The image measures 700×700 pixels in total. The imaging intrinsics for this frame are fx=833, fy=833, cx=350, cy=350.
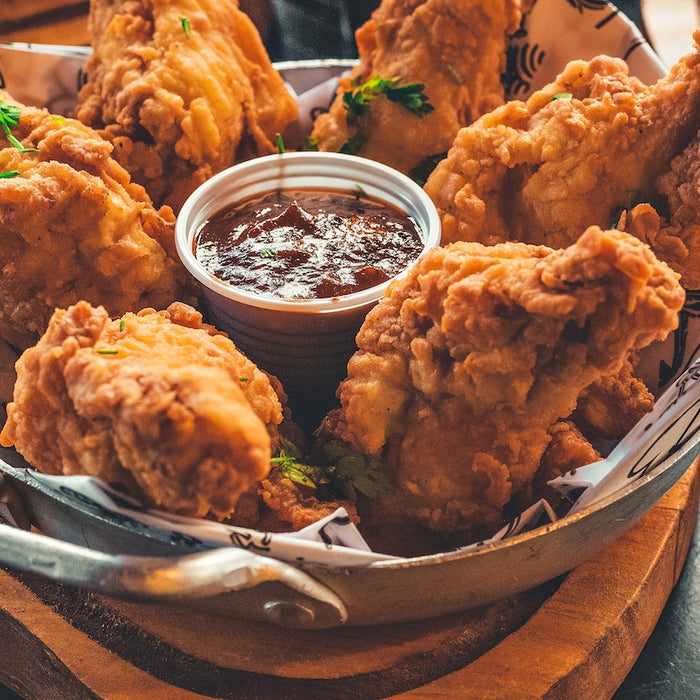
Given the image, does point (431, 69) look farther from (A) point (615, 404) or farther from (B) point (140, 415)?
(B) point (140, 415)

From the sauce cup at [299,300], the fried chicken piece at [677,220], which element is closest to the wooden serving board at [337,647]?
the sauce cup at [299,300]

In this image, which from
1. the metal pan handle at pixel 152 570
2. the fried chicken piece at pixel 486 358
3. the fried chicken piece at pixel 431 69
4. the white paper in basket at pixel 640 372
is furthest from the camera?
the fried chicken piece at pixel 431 69

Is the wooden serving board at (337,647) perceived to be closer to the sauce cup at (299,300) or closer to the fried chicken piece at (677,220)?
the sauce cup at (299,300)

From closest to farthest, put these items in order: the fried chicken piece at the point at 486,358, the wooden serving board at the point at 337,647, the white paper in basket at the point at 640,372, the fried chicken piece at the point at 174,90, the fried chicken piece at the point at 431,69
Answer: the fried chicken piece at the point at 486,358 < the white paper in basket at the point at 640,372 < the wooden serving board at the point at 337,647 < the fried chicken piece at the point at 174,90 < the fried chicken piece at the point at 431,69

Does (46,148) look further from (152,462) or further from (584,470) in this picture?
(584,470)

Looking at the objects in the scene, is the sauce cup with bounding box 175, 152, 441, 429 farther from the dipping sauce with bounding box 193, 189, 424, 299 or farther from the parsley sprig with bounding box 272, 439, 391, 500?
the parsley sprig with bounding box 272, 439, 391, 500

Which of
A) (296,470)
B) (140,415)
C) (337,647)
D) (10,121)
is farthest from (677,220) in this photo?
(10,121)
